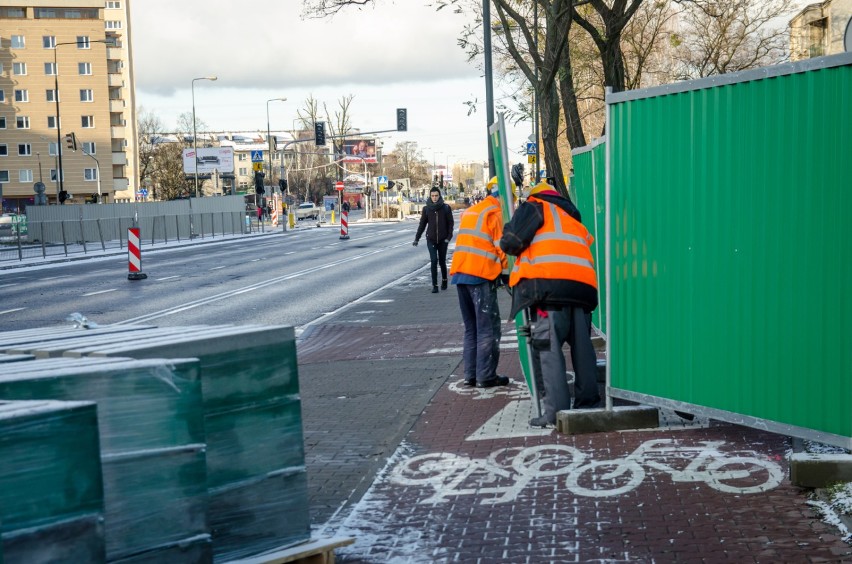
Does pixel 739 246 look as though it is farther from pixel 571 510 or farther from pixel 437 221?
pixel 437 221

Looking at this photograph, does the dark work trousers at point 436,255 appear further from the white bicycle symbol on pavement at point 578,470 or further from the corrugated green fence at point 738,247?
the white bicycle symbol on pavement at point 578,470

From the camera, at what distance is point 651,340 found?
7332mm

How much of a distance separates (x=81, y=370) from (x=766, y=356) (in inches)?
145

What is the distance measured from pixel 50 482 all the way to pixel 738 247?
4.14 meters

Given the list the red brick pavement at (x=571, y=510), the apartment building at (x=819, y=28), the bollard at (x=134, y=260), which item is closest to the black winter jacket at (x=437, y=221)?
the bollard at (x=134, y=260)

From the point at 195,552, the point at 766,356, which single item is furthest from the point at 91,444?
the point at 766,356

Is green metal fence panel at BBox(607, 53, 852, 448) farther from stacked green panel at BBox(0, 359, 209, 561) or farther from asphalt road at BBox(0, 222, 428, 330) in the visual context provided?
asphalt road at BBox(0, 222, 428, 330)

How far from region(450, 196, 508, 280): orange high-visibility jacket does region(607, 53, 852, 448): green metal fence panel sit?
87.7 inches

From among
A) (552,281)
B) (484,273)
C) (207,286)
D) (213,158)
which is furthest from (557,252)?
(213,158)

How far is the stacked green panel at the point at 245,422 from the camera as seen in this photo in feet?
15.7

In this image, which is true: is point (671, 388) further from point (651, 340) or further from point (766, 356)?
point (766, 356)

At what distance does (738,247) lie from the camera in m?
6.44

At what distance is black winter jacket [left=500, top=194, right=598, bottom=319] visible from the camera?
25.6ft

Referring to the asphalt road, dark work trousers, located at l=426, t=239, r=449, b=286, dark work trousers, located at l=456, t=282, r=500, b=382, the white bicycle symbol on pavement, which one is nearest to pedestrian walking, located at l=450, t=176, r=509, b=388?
dark work trousers, located at l=456, t=282, r=500, b=382
